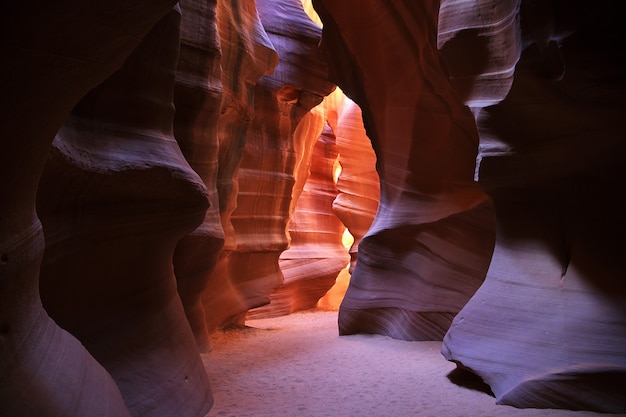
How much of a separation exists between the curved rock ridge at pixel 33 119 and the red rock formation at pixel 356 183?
34.1ft

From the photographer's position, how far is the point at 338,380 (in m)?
4.76

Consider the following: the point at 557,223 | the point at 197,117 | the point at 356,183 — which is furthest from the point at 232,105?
the point at 356,183

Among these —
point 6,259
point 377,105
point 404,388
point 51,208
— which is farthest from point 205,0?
point 6,259

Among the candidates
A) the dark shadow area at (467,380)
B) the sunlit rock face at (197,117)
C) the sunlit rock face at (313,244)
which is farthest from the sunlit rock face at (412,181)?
the sunlit rock face at (313,244)

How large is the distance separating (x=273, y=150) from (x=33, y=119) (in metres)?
7.20

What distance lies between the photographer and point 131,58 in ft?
11.3

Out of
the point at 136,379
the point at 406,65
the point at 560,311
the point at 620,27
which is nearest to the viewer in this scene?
the point at 136,379

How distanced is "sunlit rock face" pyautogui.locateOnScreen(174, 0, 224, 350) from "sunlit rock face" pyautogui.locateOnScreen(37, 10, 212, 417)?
149 centimetres

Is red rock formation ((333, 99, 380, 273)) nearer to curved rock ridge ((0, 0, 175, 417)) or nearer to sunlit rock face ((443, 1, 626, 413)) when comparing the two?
sunlit rock face ((443, 1, 626, 413))

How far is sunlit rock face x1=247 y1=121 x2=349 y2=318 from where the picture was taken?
11766 millimetres

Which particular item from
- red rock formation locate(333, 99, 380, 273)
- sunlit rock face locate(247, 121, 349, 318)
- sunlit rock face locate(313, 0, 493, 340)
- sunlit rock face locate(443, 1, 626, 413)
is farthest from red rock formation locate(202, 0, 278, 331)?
red rock formation locate(333, 99, 380, 273)

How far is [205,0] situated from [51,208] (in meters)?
3.03

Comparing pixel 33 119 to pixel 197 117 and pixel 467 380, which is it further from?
pixel 467 380

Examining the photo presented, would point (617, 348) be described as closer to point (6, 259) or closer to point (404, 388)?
point (404, 388)
